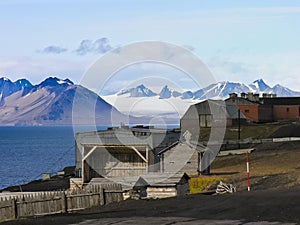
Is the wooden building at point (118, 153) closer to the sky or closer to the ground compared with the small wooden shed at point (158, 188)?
closer to the sky

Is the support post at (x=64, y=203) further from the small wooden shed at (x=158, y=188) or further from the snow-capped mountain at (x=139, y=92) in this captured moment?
the snow-capped mountain at (x=139, y=92)

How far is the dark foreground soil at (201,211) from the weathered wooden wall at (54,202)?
1606 mm

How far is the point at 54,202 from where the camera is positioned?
108 ft

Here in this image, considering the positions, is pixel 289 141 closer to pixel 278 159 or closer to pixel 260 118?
pixel 278 159

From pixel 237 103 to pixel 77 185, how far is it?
3240 inches

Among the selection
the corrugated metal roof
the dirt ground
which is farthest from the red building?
the dirt ground

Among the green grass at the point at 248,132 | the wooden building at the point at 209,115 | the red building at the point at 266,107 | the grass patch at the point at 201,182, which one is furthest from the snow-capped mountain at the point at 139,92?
the red building at the point at 266,107

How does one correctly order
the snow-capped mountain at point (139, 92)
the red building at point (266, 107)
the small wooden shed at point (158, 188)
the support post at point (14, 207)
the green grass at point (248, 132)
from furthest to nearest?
the red building at point (266, 107) → the green grass at point (248, 132) → the snow-capped mountain at point (139, 92) → the small wooden shed at point (158, 188) → the support post at point (14, 207)

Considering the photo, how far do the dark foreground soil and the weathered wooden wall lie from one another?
5.27ft

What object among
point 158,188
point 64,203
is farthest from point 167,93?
point 64,203

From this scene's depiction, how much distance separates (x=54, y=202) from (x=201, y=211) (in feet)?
26.1

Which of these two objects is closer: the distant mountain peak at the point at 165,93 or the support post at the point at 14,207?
the support post at the point at 14,207

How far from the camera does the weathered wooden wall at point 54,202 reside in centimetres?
3100

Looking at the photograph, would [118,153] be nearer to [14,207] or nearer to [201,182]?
[201,182]
